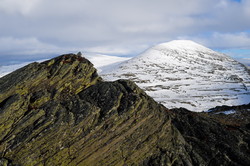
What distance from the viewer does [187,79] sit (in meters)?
118

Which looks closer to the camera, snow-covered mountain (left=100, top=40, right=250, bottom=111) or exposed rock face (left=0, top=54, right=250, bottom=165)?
exposed rock face (left=0, top=54, right=250, bottom=165)

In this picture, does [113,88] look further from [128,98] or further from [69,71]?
[69,71]

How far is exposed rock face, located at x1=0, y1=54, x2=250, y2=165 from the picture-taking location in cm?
1356

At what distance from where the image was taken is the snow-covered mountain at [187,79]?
69869 millimetres

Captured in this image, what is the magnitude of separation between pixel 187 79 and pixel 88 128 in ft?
367

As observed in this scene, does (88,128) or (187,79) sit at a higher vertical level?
(88,128)

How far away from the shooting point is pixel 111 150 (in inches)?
581

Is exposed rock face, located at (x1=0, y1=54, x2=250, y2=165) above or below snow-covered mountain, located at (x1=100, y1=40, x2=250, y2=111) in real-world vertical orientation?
above

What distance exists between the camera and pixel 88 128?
14805 millimetres

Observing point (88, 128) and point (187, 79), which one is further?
point (187, 79)

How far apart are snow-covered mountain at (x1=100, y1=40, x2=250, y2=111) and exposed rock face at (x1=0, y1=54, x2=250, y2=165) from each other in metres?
41.6

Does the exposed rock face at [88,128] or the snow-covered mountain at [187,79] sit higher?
the exposed rock face at [88,128]

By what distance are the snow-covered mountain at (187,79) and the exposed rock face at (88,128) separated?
41619mm

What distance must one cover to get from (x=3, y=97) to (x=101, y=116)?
27.5 ft
